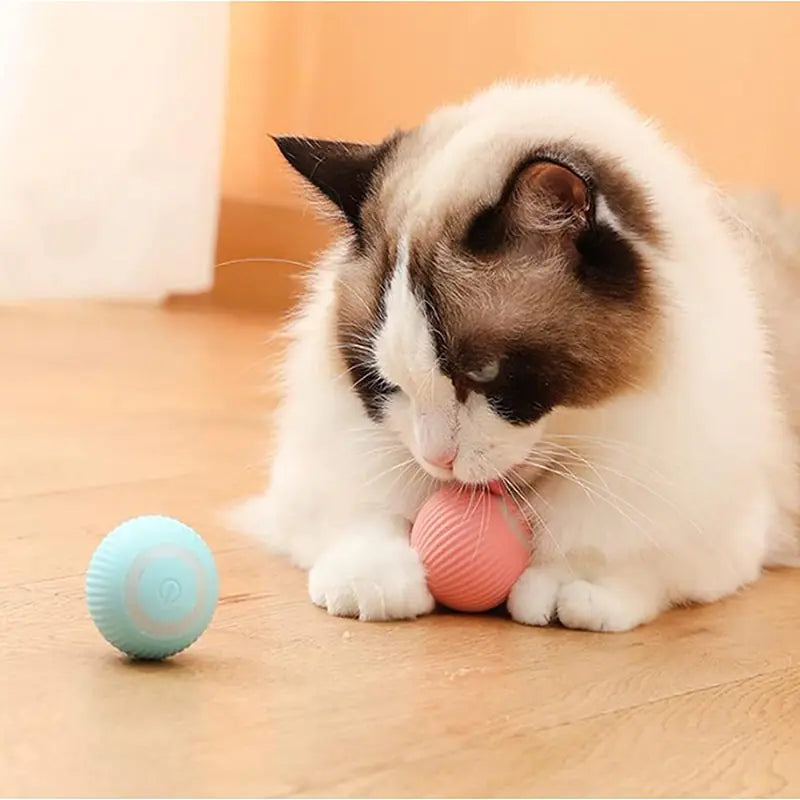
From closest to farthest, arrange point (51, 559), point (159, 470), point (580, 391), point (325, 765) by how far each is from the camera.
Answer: point (325, 765) < point (580, 391) < point (51, 559) < point (159, 470)

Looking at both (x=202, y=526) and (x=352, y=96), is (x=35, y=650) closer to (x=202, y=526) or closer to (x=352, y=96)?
(x=202, y=526)

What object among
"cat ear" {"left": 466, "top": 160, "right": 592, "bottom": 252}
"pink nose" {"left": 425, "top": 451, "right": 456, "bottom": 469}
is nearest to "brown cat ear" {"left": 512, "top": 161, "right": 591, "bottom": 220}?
"cat ear" {"left": 466, "top": 160, "right": 592, "bottom": 252}

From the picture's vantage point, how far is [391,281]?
1.45 meters

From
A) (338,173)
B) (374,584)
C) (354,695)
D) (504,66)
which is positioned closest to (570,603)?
(374,584)

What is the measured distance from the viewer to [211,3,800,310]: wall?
9.71 feet

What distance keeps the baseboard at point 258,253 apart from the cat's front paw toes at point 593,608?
96.1 inches

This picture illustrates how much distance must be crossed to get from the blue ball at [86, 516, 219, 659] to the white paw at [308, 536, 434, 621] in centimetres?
22

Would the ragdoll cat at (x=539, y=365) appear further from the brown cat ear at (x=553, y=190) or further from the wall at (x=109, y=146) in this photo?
the wall at (x=109, y=146)

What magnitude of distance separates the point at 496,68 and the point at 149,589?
2.53 metres

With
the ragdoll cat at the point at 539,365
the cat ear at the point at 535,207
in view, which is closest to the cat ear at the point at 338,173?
the ragdoll cat at the point at 539,365

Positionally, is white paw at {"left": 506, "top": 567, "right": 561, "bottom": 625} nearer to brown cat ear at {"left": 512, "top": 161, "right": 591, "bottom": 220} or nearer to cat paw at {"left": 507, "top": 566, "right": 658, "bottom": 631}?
cat paw at {"left": 507, "top": 566, "right": 658, "bottom": 631}

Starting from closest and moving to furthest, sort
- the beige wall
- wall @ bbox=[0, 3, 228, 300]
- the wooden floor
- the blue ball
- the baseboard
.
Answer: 1. the wooden floor
2. the blue ball
3. the beige wall
4. wall @ bbox=[0, 3, 228, 300]
5. the baseboard

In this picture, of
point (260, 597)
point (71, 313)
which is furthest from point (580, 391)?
point (71, 313)

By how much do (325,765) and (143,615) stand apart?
251 mm
